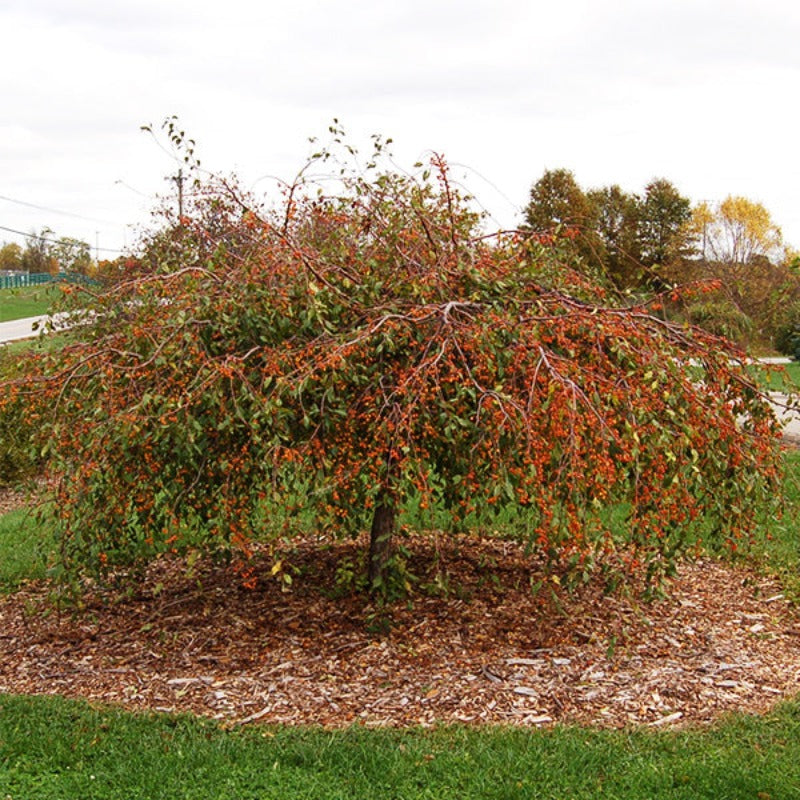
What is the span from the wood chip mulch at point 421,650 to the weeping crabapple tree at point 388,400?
1.38 ft

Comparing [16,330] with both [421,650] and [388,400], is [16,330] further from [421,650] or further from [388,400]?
[388,400]

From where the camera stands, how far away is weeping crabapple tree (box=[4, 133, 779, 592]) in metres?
3.69

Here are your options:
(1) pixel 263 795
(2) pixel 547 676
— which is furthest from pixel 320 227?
(1) pixel 263 795

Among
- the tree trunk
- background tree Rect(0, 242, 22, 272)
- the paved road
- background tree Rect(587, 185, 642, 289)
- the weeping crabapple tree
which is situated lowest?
the tree trunk

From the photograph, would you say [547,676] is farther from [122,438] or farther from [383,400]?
[122,438]

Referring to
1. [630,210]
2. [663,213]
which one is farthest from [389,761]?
[663,213]

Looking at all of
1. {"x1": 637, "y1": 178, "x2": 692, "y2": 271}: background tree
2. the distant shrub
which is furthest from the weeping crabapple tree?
{"x1": 637, "y1": 178, "x2": 692, "y2": 271}: background tree

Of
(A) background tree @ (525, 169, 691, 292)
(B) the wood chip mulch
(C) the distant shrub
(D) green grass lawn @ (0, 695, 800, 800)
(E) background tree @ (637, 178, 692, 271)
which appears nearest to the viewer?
(D) green grass lawn @ (0, 695, 800, 800)

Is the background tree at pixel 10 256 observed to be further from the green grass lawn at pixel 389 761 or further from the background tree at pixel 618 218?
the green grass lawn at pixel 389 761

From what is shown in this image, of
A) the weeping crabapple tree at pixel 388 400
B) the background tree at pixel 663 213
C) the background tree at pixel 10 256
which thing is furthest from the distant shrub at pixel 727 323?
the background tree at pixel 10 256

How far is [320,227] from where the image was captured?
496 cm

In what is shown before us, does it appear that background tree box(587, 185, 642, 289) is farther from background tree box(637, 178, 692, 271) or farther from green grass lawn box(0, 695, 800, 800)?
green grass lawn box(0, 695, 800, 800)

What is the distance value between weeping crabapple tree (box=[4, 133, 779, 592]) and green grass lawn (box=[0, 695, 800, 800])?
2.30 feet

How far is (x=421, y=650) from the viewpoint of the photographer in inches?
174
